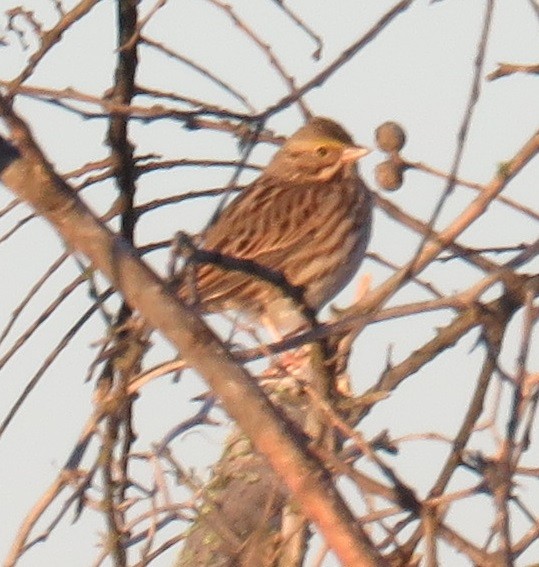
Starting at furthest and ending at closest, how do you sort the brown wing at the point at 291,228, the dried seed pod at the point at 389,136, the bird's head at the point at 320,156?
the bird's head at the point at 320,156
the brown wing at the point at 291,228
the dried seed pod at the point at 389,136

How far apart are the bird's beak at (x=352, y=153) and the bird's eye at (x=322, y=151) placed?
85 millimetres

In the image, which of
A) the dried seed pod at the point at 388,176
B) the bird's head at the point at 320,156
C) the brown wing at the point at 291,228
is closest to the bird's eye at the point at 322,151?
the bird's head at the point at 320,156

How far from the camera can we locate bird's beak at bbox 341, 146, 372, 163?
7629 mm

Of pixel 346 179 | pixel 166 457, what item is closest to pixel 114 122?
pixel 166 457

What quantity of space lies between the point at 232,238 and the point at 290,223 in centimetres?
32

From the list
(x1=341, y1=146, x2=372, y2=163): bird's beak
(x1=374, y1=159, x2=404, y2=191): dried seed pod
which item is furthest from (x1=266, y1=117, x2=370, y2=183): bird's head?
(x1=374, y1=159, x2=404, y2=191): dried seed pod

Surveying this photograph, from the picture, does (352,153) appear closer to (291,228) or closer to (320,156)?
(320,156)

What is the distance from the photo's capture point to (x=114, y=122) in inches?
178

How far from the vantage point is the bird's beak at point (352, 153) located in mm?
7629

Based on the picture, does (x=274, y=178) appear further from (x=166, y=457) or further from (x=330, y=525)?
(x=330, y=525)

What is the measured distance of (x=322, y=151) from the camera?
7.69 metres

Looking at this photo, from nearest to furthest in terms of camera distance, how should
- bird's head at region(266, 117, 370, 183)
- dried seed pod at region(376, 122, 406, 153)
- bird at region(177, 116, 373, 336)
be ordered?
dried seed pod at region(376, 122, 406, 153) < bird at region(177, 116, 373, 336) < bird's head at region(266, 117, 370, 183)

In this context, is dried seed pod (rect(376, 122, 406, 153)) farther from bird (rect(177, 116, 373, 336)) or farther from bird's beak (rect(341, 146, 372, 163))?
bird's beak (rect(341, 146, 372, 163))

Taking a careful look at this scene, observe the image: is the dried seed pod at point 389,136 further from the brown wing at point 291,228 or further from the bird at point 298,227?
the brown wing at point 291,228
